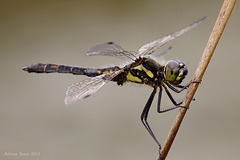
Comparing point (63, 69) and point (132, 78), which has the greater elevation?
point (63, 69)

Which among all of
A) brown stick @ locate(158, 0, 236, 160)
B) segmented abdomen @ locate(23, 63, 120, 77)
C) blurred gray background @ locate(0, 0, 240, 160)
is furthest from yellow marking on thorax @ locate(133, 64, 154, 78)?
blurred gray background @ locate(0, 0, 240, 160)

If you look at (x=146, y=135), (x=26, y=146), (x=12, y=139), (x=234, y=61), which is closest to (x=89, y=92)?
(x=146, y=135)

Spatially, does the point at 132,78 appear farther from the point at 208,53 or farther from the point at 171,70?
the point at 208,53

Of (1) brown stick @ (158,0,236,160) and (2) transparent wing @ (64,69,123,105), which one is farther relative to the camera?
(2) transparent wing @ (64,69,123,105)

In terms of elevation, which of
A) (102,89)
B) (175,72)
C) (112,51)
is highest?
(112,51)

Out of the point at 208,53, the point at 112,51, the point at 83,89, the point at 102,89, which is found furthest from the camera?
the point at 102,89

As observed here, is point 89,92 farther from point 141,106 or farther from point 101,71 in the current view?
point 141,106

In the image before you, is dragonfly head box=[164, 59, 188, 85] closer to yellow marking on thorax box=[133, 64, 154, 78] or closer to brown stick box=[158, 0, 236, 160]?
yellow marking on thorax box=[133, 64, 154, 78]

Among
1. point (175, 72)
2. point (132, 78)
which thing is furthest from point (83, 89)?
point (175, 72)
